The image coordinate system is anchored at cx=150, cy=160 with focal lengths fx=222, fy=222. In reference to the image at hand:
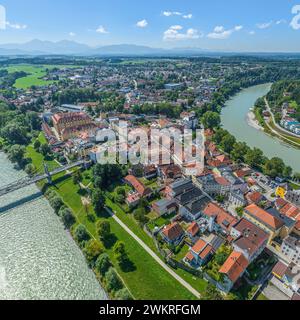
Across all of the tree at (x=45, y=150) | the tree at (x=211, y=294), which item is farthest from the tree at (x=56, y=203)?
the tree at (x=211, y=294)

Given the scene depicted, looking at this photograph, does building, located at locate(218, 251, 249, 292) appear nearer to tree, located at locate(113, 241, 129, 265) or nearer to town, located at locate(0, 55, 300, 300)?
town, located at locate(0, 55, 300, 300)

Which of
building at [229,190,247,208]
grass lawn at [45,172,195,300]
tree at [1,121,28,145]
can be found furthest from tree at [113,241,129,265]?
tree at [1,121,28,145]

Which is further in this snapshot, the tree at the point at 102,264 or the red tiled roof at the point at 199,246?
the red tiled roof at the point at 199,246

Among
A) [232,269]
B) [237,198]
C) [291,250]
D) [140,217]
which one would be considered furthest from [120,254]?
[291,250]

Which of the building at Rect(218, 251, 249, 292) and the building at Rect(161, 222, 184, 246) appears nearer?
the building at Rect(218, 251, 249, 292)

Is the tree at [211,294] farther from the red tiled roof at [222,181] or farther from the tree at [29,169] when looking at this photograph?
the tree at [29,169]

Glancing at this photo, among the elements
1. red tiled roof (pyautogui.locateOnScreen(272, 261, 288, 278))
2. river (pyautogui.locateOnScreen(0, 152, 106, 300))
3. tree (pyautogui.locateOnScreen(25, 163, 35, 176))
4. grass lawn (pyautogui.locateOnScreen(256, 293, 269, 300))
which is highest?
red tiled roof (pyautogui.locateOnScreen(272, 261, 288, 278))
